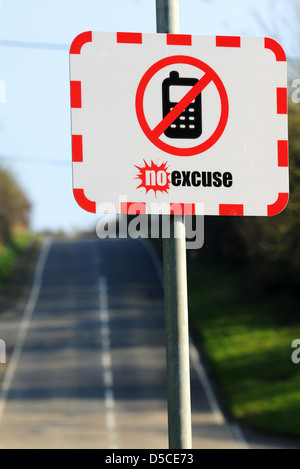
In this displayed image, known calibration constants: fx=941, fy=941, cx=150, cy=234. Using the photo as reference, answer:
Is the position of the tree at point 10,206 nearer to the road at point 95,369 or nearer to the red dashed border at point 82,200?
the road at point 95,369

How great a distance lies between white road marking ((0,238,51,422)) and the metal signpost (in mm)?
36897

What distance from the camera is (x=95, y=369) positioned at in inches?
1849

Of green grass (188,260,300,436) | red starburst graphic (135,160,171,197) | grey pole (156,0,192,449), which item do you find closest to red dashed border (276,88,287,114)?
red starburst graphic (135,160,171,197)

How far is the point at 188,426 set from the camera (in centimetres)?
430

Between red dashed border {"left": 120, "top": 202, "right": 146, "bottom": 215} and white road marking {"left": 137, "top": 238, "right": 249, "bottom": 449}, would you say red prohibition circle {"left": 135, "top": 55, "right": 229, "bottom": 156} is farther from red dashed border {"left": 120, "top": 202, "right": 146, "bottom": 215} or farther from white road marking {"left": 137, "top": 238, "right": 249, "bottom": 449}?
white road marking {"left": 137, "top": 238, "right": 249, "bottom": 449}

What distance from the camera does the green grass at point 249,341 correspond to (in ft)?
128

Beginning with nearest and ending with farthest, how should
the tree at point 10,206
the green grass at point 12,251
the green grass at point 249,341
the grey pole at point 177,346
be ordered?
the grey pole at point 177,346 → the green grass at point 249,341 → the green grass at point 12,251 → the tree at point 10,206

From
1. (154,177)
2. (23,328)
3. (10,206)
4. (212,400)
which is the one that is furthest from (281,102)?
(10,206)

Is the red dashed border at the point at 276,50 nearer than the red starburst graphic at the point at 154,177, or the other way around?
the red starburst graphic at the point at 154,177

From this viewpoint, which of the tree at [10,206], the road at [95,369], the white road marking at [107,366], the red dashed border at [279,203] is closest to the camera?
the red dashed border at [279,203]

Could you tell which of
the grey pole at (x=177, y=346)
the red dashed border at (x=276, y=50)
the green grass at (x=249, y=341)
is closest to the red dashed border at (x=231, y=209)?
the grey pole at (x=177, y=346)

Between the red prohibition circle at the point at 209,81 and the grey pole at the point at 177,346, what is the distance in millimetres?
410

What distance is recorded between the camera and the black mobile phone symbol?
4383 mm

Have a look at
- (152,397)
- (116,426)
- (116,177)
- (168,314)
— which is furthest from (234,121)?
(152,397)
